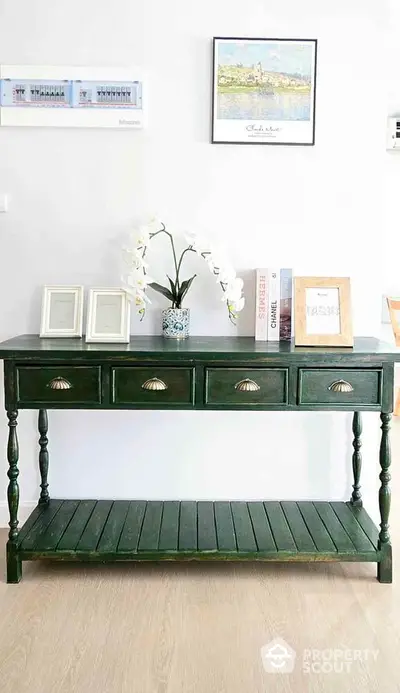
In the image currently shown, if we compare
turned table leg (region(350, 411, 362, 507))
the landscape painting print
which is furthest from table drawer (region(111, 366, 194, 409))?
the landscape painting print

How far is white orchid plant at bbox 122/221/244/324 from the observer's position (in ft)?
8.75

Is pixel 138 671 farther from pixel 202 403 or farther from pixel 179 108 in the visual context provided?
pixel 179 108

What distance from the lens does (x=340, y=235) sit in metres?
2.87

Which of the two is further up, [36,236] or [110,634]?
[36,236]

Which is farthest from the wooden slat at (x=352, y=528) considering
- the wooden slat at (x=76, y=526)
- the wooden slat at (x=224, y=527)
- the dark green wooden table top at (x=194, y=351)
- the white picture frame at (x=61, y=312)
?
the white picture frame at (x=61, y=312)

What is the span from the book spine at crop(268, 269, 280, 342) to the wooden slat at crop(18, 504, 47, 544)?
1.16 metres

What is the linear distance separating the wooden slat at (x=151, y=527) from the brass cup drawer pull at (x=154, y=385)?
0.57m

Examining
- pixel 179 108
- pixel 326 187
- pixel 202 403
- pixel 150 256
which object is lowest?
pixel 202 403

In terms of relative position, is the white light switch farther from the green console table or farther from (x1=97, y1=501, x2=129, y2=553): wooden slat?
(x1=97, y1=501, x2=129, y2=553): wooden slat

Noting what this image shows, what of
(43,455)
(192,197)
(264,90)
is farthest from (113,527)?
(264,90)

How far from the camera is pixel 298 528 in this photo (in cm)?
267

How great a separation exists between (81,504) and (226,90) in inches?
70.3

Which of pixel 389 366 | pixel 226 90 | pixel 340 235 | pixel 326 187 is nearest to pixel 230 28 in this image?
pixel 226 90

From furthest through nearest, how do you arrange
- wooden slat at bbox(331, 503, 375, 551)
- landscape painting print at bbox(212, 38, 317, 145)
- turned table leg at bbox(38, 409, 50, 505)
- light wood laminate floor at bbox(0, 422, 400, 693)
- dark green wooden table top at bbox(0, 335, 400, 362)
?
turned table leg at bbox(38, 409, 50, 505) < landscape painting print at bbox(212, 38, 317, 145) < wooden slat at bbox(331, 503, 375, 551) < dark green wooden table top at bbox(0, 335, 400, 362) < light wood laminate floor at bbox(0, 422, 400, 693)
